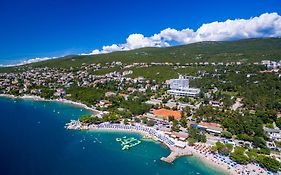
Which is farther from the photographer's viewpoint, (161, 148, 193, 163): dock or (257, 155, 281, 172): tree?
(161, 148, 193, 163): dock

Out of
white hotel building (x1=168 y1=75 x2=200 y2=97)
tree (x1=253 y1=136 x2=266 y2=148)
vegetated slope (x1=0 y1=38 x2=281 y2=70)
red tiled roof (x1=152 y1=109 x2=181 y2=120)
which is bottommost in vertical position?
tree (x1=253 y1=136 x2=266 y2=148)

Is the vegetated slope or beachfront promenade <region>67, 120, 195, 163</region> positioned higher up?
the vegetated slope

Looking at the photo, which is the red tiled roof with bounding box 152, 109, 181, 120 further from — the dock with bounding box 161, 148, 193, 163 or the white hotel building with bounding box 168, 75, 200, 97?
the dock with bounding box 161, 148, 193, 163

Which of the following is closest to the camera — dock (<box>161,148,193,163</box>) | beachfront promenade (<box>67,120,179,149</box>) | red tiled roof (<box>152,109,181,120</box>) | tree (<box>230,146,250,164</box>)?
tree (<box>230,146,250,164</box>)

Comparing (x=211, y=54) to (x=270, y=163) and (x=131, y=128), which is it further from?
(x=270, y=163)

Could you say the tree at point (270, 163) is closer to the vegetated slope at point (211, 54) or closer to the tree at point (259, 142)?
the tree at point (259, 142)

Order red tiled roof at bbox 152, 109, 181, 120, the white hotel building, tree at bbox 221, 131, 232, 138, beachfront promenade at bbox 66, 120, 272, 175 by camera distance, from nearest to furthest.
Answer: beachfront promenade at bbox 66, 120, 272, 175, tree at bbox 221, 131, 232, 138, red tiled roof at bbox 152, 109, 181, 120, the white hotel building

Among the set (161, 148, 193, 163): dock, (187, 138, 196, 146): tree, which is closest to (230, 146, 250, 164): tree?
(161, 148, 193, 163): dock

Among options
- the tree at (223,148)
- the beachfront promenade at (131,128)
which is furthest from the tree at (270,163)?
the beachfront promenade at (131,128)
